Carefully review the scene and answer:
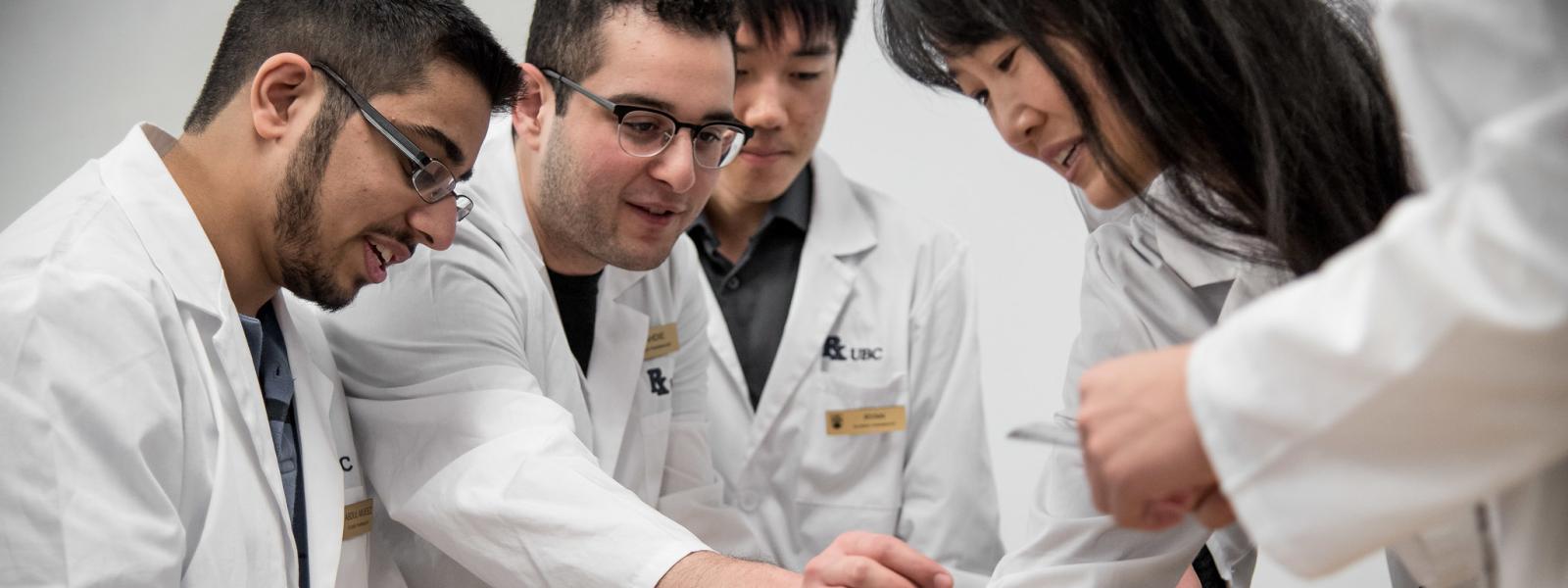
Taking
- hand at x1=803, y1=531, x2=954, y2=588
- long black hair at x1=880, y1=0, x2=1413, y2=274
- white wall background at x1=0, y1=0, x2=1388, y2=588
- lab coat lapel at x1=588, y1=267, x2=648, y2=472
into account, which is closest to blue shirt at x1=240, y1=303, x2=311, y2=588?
lab coat lapel at x1=588, y1=267, x2=648, y2=472

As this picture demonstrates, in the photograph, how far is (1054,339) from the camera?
2873 millimetres

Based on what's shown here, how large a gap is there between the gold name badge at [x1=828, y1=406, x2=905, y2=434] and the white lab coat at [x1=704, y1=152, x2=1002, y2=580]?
0.01m

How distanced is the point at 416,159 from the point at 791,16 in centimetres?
99

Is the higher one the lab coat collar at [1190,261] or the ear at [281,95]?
the ear at [281,95]

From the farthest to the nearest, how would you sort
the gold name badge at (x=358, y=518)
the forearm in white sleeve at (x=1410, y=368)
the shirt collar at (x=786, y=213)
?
the shirt collar at (x=786, y=213) < the gold name badge at (x=358, y=518) < the forearm in white sleeve at (x=1410, y=368)

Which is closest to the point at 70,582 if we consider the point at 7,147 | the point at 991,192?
the point at 7,147

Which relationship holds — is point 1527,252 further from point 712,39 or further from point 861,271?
point 861,271

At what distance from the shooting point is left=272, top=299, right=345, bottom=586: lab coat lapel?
132 centimetres

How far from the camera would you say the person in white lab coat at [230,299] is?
3.44 ft

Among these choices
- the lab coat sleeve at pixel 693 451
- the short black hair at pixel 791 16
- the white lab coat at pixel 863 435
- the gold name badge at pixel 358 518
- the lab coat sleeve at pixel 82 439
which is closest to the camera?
the lab coat sleeve at pixel 82 439

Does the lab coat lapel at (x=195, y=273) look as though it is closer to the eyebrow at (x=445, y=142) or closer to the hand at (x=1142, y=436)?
the eyebrow at (x=445, y=142)

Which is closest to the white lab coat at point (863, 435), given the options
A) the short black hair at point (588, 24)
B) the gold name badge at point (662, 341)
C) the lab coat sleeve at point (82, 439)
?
the gold name badge at point (662, 341)

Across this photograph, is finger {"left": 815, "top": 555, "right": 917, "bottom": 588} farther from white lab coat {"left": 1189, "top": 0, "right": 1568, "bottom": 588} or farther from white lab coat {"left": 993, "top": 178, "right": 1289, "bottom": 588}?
white lab coat {"left": 1189, "top": 0, "right": 1568, "bottom": 588}

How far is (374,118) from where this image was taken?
134 cm
